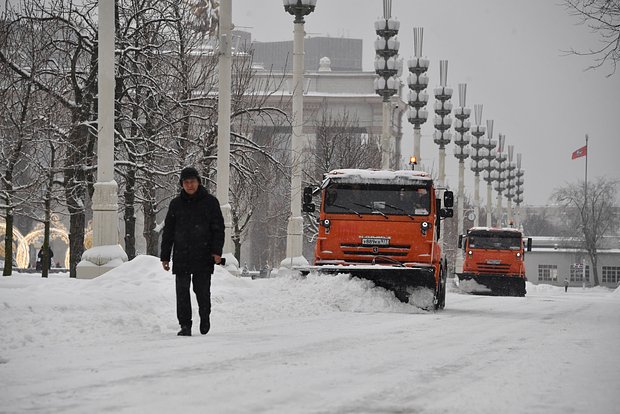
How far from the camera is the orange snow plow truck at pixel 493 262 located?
40.7m

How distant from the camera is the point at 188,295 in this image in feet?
41.7

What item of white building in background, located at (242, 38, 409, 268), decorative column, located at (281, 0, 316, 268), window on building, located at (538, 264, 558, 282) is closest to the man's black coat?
decorative column, located at (281, 0, 316, 268)

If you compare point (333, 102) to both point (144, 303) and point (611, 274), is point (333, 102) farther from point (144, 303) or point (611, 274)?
point (144, 303)

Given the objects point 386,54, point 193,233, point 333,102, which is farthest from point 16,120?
point 333,102

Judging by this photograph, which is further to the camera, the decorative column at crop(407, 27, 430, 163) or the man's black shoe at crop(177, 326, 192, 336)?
the decorative column at crop(407, 27, 430, 163)

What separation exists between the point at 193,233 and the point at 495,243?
30.4 m

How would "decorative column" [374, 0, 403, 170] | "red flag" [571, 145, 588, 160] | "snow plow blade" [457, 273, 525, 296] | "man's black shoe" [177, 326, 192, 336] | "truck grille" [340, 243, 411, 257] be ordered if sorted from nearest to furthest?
"man's black shoe" [177, 326, 192, 336] → "truck grille" [340, 243, 411, 257] → "snow plow blade" [457, 273, 525, 296] → "decorative column" [374, 0, 403, 170] → "red flag" [571, 145, 588, 160]

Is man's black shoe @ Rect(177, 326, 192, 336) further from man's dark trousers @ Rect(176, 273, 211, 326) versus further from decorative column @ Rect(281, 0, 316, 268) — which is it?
decorative column @ Rect(281, 0, 316, 268)

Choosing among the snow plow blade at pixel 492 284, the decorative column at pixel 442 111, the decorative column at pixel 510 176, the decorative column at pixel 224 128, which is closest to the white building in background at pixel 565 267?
the decorative column at pixel 510 176

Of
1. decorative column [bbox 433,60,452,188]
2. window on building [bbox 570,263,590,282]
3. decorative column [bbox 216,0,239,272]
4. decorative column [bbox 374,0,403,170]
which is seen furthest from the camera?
window on building [bbox 570,263,590,282]

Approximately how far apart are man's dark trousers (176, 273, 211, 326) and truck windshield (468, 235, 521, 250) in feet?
98.9

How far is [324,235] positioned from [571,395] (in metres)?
13.8

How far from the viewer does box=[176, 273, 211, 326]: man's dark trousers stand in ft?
41.1

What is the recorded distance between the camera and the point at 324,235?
21.8 metres
